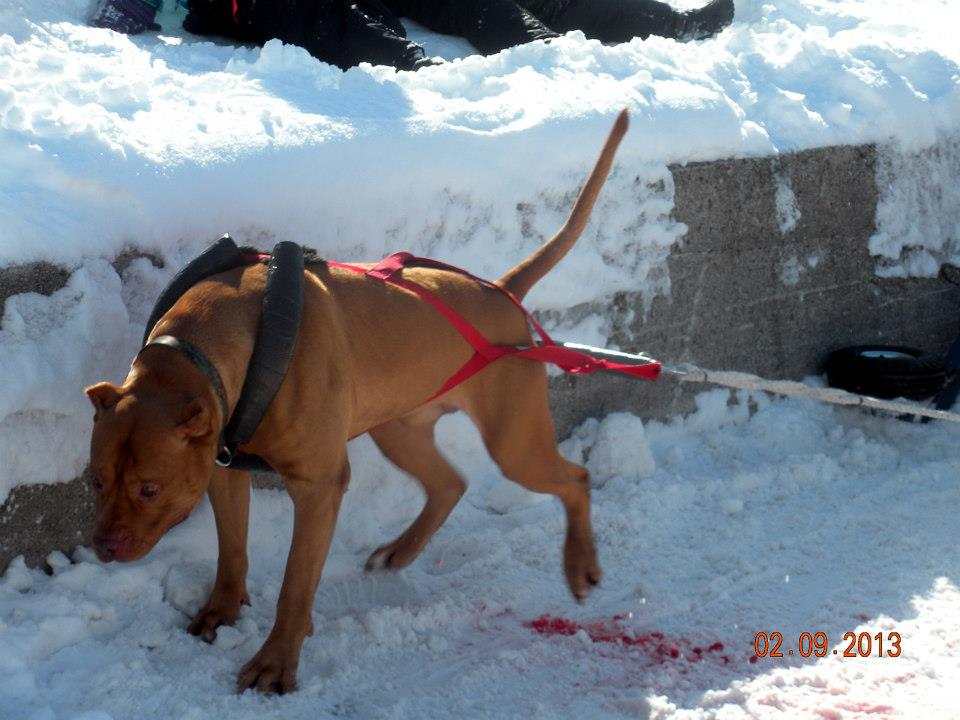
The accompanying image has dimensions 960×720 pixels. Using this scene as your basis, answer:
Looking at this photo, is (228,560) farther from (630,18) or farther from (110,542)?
(630,18)

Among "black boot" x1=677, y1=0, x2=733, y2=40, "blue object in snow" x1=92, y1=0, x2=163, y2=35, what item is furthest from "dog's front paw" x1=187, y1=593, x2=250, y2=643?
"black boot" x1=677, y1=0, x2=733, y2=40

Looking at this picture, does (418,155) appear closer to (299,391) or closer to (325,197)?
(325,197)

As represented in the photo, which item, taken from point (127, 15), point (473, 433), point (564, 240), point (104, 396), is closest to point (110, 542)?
point (104, 396)

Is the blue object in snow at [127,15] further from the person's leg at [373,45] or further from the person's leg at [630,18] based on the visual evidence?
the person's leg at [630,18]

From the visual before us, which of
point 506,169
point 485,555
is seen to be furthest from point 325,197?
point 485,555

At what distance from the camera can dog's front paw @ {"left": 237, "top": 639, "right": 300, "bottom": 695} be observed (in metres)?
2.89

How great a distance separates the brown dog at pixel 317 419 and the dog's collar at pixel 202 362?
0.06 ft

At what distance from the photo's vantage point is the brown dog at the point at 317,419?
8.31ft

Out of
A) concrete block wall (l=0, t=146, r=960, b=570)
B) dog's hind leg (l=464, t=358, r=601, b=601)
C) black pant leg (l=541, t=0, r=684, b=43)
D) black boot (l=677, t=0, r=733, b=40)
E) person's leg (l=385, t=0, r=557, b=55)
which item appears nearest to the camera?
dog's hind leg (l=464, t=358, r=601, b=601)

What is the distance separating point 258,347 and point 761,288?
3005mm

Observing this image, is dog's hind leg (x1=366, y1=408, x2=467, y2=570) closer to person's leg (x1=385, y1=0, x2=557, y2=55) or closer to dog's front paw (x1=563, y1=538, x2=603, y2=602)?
dog's front paw (x1=563, y1=538, x2=603, y2=602)

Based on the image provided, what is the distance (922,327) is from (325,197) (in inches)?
134

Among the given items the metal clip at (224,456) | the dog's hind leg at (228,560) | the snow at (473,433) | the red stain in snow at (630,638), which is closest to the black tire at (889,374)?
the snow at (473,433)

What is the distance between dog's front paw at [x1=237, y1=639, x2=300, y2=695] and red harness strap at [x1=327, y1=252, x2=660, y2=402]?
81cm
